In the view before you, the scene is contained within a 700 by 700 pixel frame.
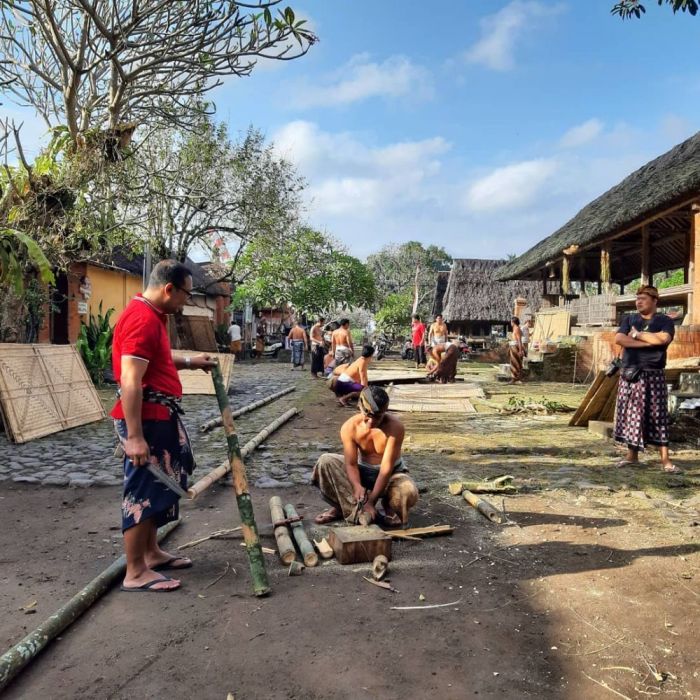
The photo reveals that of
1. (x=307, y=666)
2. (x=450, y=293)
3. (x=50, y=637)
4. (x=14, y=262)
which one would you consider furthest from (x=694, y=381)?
(x=450, y=293)

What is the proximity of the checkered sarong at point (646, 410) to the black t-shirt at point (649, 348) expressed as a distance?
86 millimetres

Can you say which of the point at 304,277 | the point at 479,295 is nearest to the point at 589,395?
the point at 304,277

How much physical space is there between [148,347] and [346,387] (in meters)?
7.73

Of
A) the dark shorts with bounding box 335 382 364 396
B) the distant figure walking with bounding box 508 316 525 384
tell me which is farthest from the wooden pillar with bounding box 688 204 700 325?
the dark shorts with bounding box 335 382 364 396

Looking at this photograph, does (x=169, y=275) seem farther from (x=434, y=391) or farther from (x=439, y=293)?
(x=439, y=293)

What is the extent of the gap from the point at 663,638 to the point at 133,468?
106 inches

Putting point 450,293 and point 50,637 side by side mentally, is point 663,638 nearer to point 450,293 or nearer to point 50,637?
point 50,637

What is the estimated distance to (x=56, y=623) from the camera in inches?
106

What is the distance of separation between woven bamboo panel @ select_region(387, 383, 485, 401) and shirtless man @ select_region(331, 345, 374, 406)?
159 cm

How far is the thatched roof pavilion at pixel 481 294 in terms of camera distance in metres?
31.3

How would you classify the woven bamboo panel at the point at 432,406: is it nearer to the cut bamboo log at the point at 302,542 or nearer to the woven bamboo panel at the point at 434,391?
the woven bamboo panel at the point at 434,391

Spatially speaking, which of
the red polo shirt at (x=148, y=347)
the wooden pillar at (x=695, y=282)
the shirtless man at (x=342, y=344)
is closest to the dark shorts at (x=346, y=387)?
the shirtless man at (x=342, y=344)

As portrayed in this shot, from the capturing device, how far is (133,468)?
3.17 m

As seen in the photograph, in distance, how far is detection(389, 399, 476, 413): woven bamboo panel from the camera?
35.1 feet
